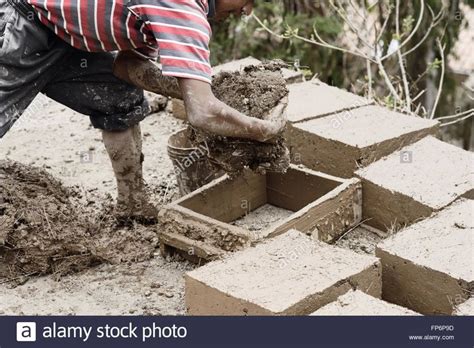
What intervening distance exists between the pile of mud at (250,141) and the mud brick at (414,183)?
709 mm

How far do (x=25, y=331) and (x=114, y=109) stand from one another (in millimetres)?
1412

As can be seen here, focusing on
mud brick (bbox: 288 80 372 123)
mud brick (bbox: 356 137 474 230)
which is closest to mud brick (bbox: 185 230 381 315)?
mud brick (bbox: 356 137 474 230)

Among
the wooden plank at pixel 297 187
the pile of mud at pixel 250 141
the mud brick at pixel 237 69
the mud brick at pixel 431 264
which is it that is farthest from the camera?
the mud brick at pixel 237 69

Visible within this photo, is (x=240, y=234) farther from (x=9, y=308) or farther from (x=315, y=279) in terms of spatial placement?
(x=9, y=308)

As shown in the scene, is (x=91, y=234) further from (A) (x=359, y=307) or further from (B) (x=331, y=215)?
(A) (x=359, y=307)

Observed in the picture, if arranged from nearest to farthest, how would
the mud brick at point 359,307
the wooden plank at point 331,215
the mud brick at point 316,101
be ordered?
the mud brick at point 359,307, the wooden plank at point 331,215, the mud brick at point 316,101

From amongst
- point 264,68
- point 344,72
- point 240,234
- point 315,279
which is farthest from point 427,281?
point 344,72

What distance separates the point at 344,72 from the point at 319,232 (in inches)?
145

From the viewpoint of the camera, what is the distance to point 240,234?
4500 mm

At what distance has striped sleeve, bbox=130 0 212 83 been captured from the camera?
3.93 meters

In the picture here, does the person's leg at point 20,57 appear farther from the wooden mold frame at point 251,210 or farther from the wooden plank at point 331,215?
the wooden plank at point 331,215

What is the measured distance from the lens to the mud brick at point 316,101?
5.50m

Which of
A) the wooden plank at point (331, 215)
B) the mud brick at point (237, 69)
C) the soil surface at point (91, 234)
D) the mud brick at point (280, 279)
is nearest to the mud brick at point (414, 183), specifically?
the wooden plank at point (331, 215)

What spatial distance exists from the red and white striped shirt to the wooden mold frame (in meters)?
0.85
